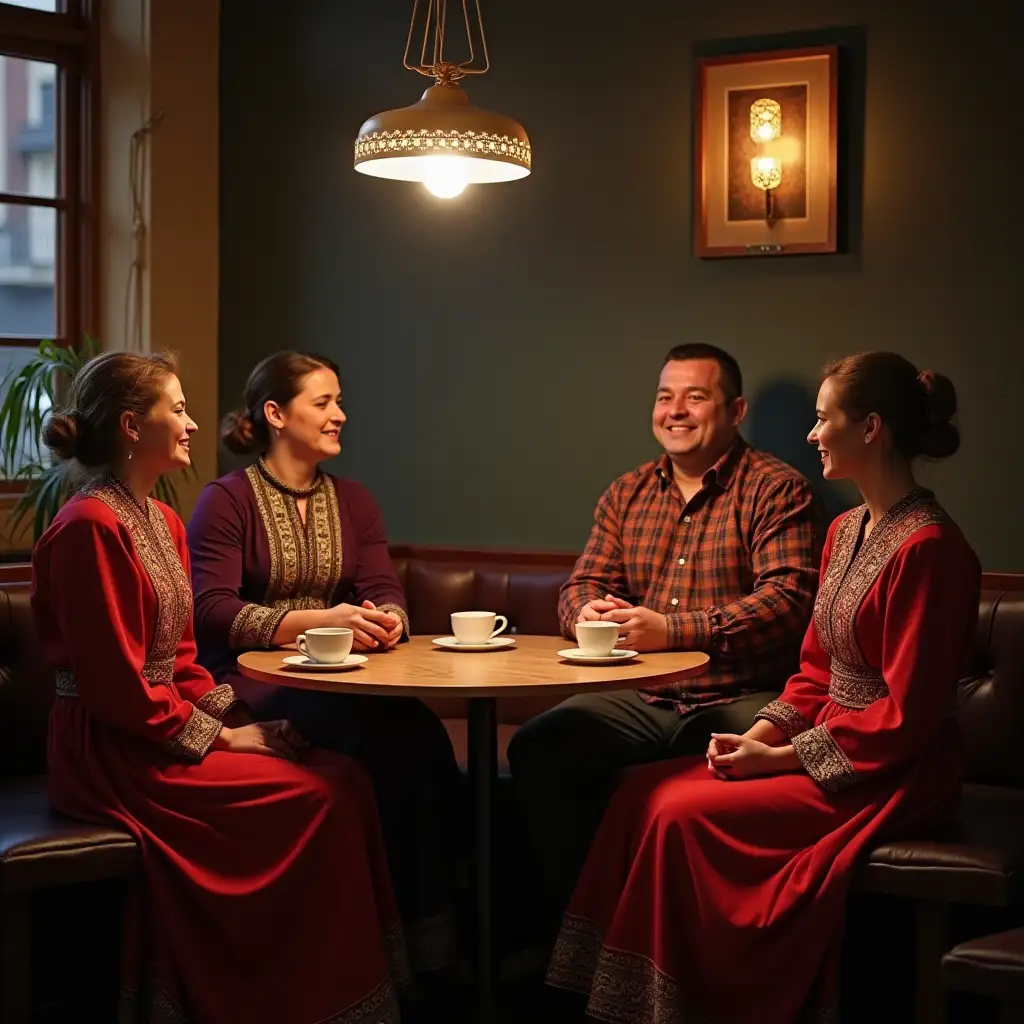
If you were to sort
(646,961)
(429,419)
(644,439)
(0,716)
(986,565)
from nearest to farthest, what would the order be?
(646,961) → (0,716) → (986,565) → (644,439) → (429,419)

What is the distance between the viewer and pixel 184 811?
2742 millimetres

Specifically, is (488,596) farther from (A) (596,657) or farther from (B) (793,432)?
(A) (596,657)

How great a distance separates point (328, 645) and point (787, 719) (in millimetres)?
883

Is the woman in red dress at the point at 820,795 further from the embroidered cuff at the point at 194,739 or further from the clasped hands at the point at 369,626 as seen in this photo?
the embroidered cuff at the point at 194,739

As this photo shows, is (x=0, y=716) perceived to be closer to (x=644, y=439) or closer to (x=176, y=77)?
(x=644, y=439)

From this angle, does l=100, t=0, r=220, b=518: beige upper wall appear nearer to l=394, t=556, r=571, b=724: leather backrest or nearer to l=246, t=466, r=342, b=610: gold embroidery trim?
l=394, t=556, r=571, b=724: leather backrest

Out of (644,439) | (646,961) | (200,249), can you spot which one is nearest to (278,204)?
(200,249)

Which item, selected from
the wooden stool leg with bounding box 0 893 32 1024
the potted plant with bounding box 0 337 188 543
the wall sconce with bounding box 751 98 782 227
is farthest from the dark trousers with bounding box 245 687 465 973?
the wall sconce with bounding box 751 98 782 227

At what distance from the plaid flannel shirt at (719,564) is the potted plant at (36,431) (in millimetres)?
1347

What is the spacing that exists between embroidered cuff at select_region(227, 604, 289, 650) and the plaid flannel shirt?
0.66 metres

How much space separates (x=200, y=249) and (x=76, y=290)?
0.37 metres

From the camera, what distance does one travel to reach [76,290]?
433 centimetres

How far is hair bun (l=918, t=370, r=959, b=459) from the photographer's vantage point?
9.21 ft


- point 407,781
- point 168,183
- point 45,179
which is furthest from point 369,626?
point 45,179
